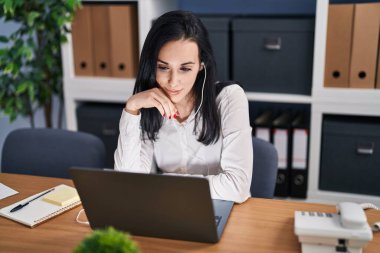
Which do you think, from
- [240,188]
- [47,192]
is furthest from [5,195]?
[240,188]

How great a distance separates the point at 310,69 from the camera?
254 cm

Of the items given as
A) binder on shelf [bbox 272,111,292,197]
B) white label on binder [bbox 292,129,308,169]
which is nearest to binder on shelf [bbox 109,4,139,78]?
binder on shelf [bbox 272,111,292,197]

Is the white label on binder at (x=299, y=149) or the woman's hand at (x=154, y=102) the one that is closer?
the woman's hand at (x=154, y=102)

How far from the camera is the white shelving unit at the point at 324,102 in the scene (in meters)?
2.44

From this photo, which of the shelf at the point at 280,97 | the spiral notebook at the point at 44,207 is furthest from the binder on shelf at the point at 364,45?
the spiral notebook at the point at 44,207

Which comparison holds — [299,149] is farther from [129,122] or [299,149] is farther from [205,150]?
[129,122]

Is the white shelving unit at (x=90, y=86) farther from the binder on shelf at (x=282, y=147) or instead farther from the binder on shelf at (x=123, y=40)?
the binder on shelf at (x=282, y=147)

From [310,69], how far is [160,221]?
153cm

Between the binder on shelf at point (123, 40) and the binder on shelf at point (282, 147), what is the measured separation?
0.82 meters

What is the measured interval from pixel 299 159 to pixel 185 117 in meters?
0.99

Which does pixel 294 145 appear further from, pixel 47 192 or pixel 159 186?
pixel 159 186

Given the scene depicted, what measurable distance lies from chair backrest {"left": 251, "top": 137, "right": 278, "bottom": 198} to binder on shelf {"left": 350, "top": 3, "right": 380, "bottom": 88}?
961 mm

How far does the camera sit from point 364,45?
2404mm

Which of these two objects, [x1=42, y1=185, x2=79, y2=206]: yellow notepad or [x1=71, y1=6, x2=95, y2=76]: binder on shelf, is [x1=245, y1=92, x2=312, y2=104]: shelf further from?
[x1=42, y1=185, x2=79, y2=206]: yellow notepad
